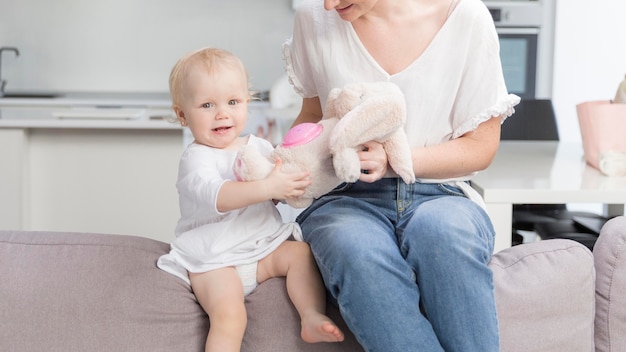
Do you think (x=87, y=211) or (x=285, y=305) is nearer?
(x=285, y=305)

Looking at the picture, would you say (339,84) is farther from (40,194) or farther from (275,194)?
(40,194)

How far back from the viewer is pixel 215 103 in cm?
147

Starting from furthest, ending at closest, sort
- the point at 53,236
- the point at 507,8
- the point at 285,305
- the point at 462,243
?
the point at 507,8
the point at 53,236
the point at 285,305
the point at 462,243

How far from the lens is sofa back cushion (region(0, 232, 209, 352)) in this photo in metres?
1.40

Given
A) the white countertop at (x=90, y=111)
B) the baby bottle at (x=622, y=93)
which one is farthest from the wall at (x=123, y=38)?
the baby bottle at (x=622, y=93)

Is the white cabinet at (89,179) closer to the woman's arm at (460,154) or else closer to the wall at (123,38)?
the wall at (123,38)

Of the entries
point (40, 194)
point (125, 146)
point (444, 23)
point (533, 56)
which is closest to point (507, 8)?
point (533, 56)

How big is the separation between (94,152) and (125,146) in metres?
0.12

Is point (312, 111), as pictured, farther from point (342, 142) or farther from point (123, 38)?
point (123, 38)

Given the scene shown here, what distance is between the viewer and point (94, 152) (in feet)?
10.7

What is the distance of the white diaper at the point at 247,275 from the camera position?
4.70ft

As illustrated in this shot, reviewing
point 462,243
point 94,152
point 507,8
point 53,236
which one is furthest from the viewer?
point 507,8

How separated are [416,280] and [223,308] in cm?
31

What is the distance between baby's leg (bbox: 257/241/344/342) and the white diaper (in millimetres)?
14
